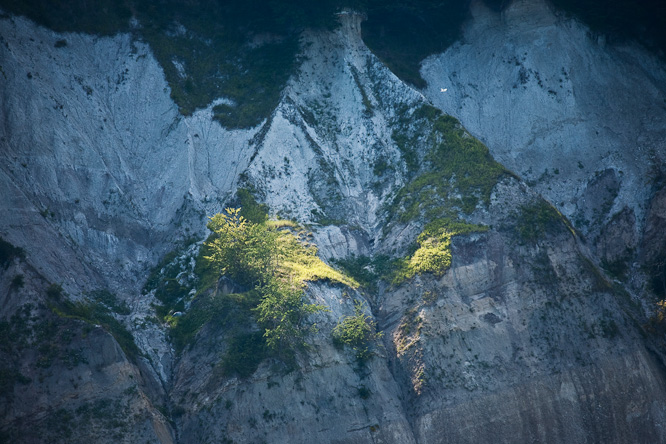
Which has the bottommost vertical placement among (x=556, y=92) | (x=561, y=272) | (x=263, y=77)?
(x=561, y=272)

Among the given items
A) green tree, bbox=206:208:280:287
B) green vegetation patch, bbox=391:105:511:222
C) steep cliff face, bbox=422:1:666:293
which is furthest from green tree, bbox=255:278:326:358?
steep cliff face, bbox=422:1:666:293

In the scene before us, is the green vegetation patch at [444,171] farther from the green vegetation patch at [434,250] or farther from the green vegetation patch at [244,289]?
the green vegetation patch at [244,289]

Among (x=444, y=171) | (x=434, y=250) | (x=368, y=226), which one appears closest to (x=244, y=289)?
(x=368, y=226)

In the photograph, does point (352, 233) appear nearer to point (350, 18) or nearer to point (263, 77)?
point (263, 77)

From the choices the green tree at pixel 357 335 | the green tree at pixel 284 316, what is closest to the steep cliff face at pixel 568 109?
the green tree at pixel 357 335

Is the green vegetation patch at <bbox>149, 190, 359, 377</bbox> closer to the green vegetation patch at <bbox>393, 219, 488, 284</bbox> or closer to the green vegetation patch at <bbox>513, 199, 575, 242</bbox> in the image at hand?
the green vegetation patch at <bbox>393, 219, 488, 284</bbox>

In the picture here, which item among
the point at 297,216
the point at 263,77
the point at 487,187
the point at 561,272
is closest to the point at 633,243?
the point at 561,272

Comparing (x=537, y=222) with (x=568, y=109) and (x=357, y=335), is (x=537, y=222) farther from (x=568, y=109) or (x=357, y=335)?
(x=357, y=335)

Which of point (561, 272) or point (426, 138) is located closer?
point (561, 272)
